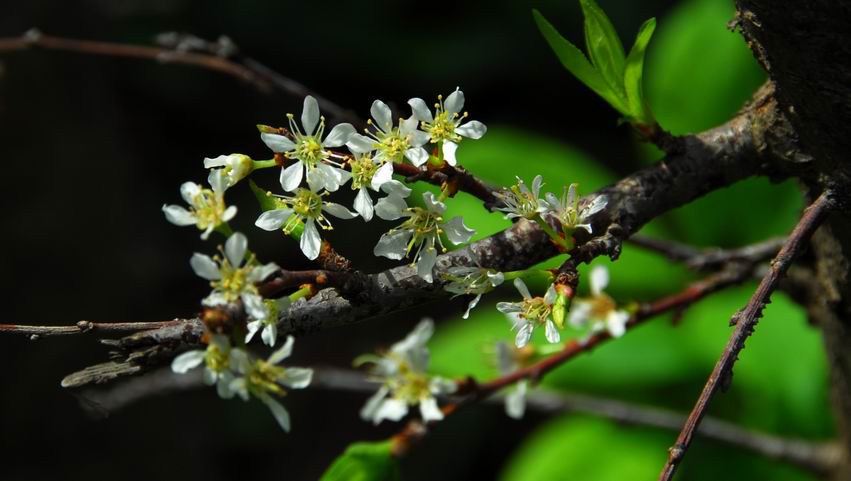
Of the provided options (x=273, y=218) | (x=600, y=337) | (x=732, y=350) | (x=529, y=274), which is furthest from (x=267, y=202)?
(x=600, y=337)

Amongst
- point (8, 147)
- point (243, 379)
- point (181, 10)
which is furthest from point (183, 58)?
point (181, 10)

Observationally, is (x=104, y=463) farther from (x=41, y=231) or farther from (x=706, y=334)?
(x=706, y=334)

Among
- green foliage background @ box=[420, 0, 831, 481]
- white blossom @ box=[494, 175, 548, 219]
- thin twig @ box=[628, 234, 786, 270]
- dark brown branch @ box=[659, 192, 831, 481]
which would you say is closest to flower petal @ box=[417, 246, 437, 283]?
white blossom @ box=[494, 175, 548, 219]

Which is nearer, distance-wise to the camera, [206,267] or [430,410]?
[206,267]

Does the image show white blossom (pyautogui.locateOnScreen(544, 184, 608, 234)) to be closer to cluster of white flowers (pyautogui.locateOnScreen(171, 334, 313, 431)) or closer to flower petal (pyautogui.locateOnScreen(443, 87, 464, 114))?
flower petal (pyautogui.locateOnScreen(443, 87, 464, 114))

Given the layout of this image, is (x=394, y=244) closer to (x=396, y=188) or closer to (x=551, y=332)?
(x=396, y=188)

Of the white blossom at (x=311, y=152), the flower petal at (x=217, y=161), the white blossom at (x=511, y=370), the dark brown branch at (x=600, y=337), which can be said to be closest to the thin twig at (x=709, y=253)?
the dark brown branch at (x=600, y=337)

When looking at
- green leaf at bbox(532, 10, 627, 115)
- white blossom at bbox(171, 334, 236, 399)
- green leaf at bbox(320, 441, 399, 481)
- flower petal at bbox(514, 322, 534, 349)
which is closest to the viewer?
white blossom at bbox(171, 334, 236, 399)
